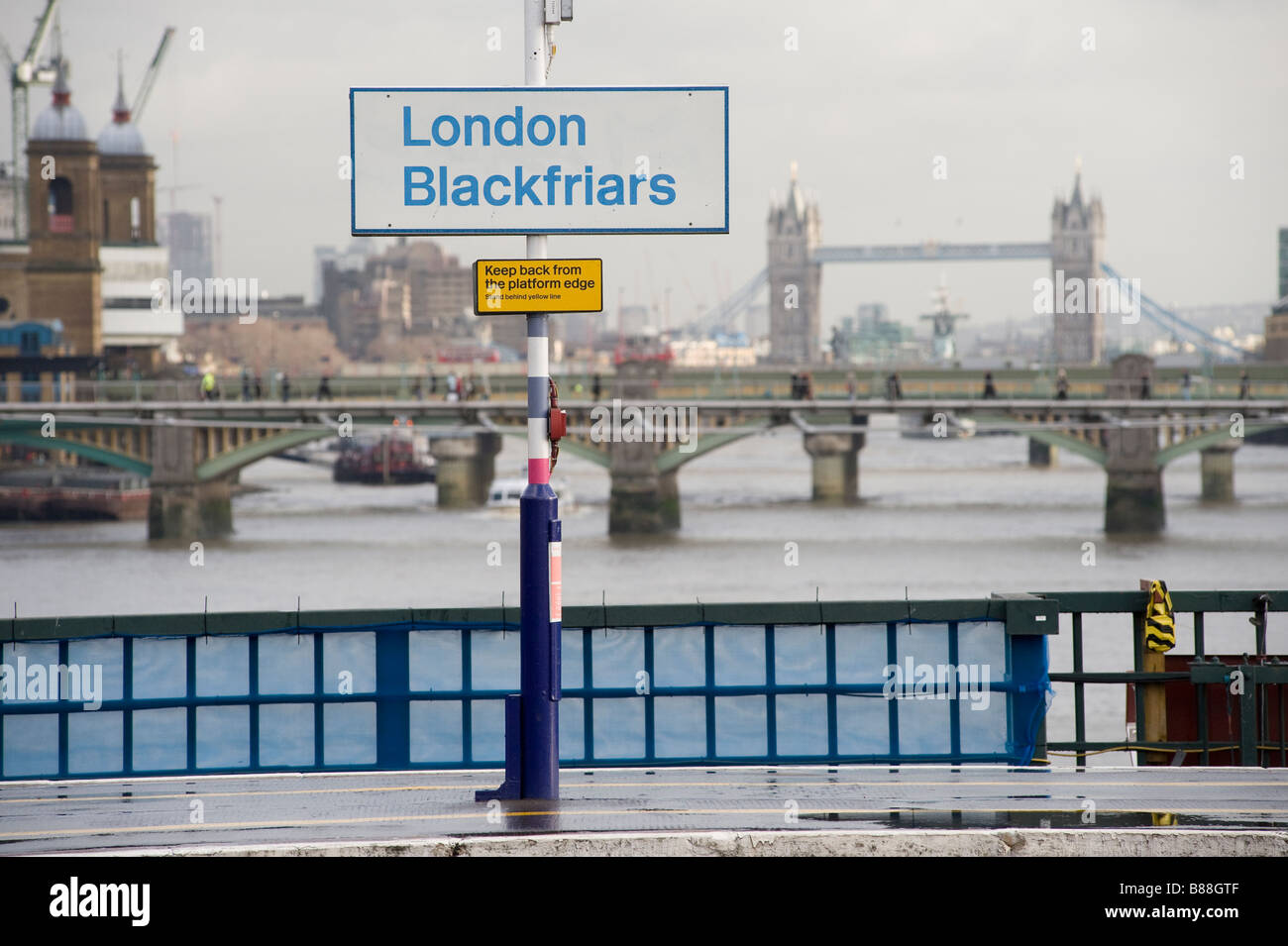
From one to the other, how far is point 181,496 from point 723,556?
25350 mm

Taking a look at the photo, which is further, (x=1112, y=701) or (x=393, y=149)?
(x=1112, y=701)

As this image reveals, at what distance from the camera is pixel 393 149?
11211 millimetres

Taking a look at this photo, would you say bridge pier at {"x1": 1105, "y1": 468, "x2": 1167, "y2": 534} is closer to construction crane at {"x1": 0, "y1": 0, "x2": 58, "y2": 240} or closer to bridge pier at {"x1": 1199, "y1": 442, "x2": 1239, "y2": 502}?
bridge pier at {"x1": 1199, "y1": 442, "x2": 1239, "y2": 502}

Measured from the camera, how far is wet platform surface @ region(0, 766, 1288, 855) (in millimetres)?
9953

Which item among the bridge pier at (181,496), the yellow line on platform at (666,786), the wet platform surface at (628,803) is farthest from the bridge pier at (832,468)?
the yellow line on platform at (666,786)

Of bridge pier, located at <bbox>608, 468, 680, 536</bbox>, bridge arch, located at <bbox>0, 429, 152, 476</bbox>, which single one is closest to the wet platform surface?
bridge pier, located at <bbox>608, 468, 680, 536</bbox>

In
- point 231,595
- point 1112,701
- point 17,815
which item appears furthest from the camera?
point 231,595

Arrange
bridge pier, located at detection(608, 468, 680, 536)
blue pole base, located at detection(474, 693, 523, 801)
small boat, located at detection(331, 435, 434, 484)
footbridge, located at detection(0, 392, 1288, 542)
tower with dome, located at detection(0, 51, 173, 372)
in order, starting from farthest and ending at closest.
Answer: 1. tower with dome, located at detection(0, 51, 173, 372)
2. small boat, located at detection(331, 435, 434, 484)
3. bridge pier, located at detection(608, 468, 680, 536)
4. footbridge, located at detection(0, 392, 1288, 542)
5. blue pole base, located at detection(474, 693, 523, 801)

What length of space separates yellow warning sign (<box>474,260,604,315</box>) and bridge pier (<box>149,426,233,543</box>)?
60675 mm

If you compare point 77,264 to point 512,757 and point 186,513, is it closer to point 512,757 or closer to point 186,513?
point 186,513

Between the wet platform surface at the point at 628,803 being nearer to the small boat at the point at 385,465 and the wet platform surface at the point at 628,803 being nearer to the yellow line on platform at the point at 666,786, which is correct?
the yellow line on platform at the point at 666,786

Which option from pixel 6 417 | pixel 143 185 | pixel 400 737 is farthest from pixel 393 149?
pixel 143 185

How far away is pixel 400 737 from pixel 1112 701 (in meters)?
21.8
